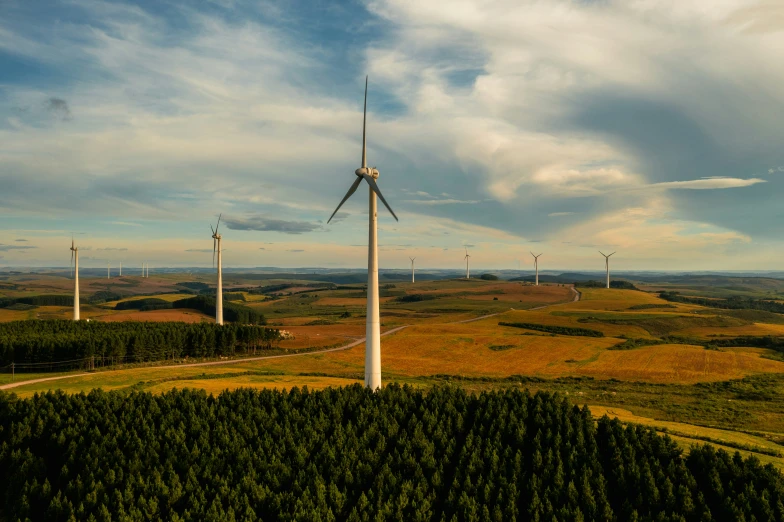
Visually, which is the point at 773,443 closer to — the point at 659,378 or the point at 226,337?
the point at 659,378

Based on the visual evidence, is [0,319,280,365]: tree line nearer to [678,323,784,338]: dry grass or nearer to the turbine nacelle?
the turbine nacelle

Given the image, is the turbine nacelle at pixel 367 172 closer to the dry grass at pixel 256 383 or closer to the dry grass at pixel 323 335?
the dry grass at pixel 256 383

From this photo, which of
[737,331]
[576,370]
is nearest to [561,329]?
[737,331]

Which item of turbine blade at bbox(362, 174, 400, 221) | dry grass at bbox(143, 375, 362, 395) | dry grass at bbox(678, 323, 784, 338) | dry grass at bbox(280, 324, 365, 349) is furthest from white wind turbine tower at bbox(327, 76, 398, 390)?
dry grass at bbox(678, 323, 784, 338)

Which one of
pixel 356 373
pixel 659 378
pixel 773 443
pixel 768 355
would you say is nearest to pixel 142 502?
pixel 773 443

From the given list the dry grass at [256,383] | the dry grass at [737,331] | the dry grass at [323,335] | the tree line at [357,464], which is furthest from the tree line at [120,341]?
the dry grass at [737,331]
